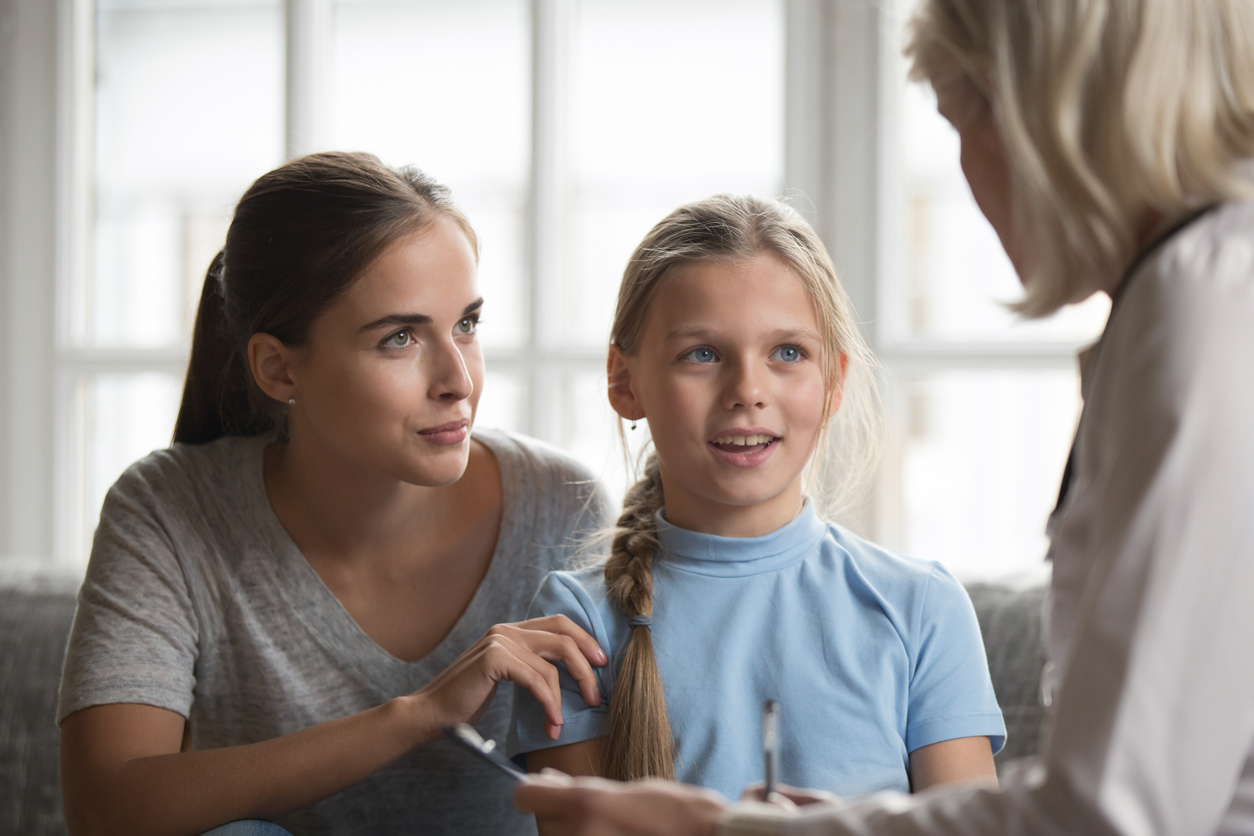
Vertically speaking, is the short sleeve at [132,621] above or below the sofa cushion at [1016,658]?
above

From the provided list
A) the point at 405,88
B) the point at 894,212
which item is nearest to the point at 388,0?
the point at 405,88

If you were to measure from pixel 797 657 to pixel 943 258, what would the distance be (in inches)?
56.5

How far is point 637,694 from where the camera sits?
1075 millimetres

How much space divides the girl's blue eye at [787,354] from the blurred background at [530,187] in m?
1.01

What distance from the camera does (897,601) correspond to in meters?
1.15

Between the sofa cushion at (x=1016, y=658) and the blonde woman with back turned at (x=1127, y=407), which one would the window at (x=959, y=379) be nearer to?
the sofa cushion at (x=1016, y=658)

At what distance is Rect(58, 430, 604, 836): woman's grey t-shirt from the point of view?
1.30 metres

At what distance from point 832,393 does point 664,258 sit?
24cm

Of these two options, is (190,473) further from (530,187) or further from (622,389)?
(530,187)

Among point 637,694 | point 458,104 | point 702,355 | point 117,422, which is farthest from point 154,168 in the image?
point 637,694

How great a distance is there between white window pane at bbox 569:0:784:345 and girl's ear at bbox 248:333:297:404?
44.2 inches

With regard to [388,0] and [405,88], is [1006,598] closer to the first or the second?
[405,88]

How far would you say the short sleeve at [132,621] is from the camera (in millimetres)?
1202

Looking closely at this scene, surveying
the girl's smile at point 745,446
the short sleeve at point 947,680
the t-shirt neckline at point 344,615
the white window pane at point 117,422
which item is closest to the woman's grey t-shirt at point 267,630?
the t-shirt neckline at point 344,615
